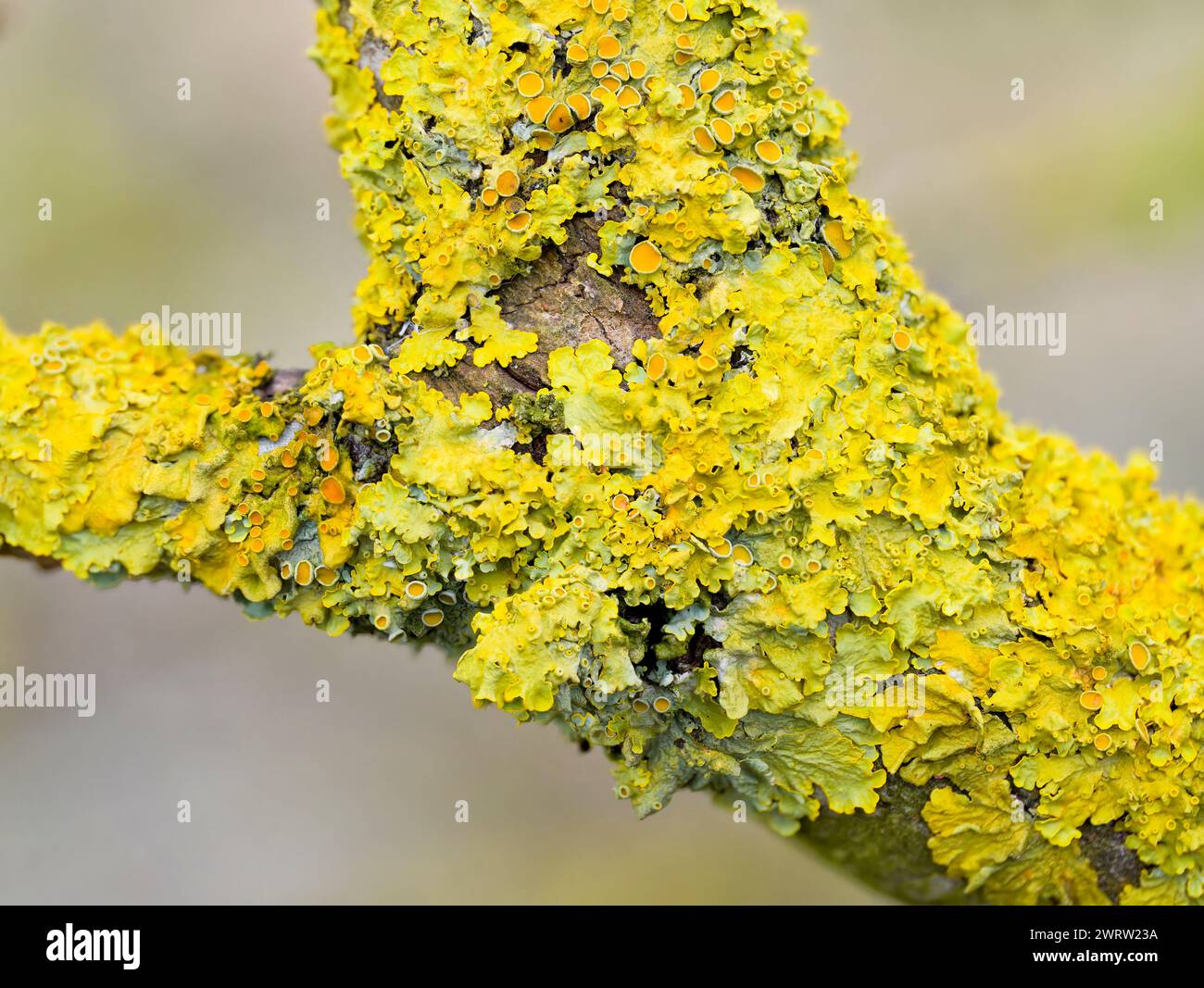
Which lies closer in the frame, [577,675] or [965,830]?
[577,675]

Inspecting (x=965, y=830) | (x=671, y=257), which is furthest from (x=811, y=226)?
(x=965, y=830)

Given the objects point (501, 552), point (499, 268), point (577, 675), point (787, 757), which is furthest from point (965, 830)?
point (499, 268)

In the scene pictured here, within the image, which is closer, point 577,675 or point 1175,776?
point 577,675

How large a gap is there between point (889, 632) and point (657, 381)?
1.09 ft

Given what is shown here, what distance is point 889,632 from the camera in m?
0.96

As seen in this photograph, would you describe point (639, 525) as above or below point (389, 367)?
below

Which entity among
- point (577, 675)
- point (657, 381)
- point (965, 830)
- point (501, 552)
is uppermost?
point (657, 381)

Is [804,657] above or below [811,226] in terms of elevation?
below

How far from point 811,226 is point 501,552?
45 centimetres

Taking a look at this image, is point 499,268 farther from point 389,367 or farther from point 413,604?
point 413,604
